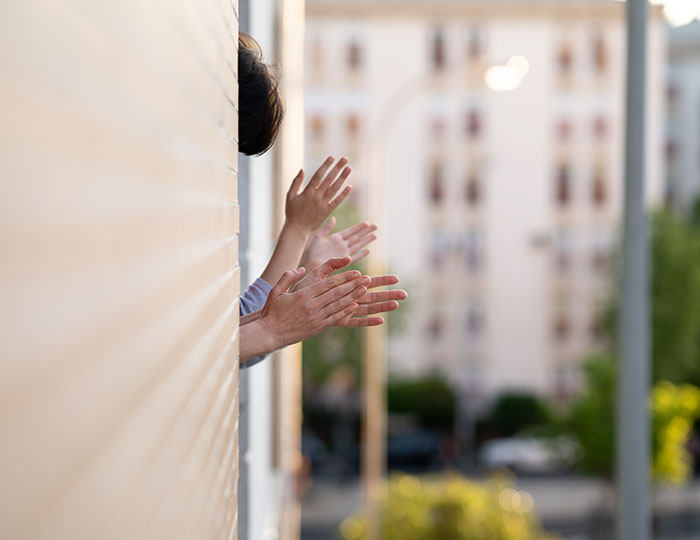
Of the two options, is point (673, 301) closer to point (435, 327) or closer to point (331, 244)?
point (435, 327)

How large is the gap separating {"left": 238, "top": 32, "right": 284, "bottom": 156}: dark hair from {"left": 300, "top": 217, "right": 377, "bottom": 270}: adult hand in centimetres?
36

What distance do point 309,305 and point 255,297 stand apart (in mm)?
480

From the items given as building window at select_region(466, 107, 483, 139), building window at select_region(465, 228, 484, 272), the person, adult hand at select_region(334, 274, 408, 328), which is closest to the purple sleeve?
the person

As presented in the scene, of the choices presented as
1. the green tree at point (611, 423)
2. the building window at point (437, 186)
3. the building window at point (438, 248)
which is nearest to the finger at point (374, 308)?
the green tree at point (611, 423)

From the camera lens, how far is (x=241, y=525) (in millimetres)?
3047

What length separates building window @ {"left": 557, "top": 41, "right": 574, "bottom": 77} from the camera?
1357 inches

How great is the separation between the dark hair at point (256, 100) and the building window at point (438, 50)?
109ft

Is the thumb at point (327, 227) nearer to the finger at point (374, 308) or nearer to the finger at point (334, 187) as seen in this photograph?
the finger at point (334, 187)

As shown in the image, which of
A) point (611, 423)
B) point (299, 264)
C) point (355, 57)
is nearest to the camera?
point (299, 264)

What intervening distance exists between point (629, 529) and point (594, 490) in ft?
76.2

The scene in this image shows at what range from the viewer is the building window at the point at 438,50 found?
113 feet

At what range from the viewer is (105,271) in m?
0.75

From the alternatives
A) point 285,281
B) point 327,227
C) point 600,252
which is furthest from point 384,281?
point 600,252

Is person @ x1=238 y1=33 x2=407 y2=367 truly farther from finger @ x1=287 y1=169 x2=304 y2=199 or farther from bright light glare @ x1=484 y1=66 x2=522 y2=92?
bright light glare @ x1=484 y1=66 x2=522 y2=92
